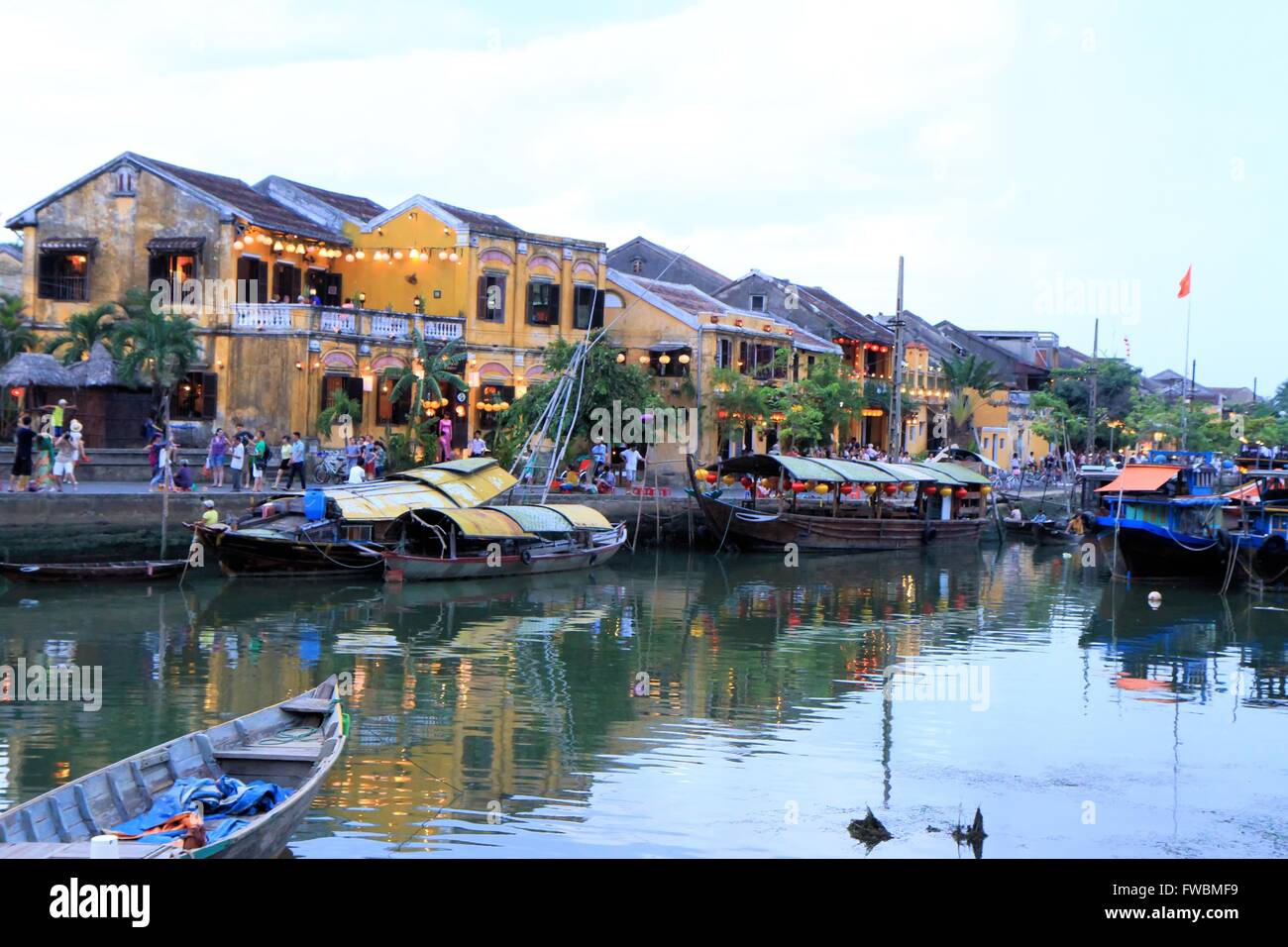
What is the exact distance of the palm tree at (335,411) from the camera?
41469 millimetres

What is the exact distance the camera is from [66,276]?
4397 cm

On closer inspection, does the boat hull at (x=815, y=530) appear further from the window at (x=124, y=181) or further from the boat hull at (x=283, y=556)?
the window at (x=124, y=181)

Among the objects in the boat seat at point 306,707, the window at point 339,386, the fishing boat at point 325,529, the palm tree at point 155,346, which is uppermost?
the palm tree at point 155,346

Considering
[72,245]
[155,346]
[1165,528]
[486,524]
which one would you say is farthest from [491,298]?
[1165,528]

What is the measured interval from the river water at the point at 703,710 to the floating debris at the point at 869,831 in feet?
0.58

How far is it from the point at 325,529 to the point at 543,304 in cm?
1886

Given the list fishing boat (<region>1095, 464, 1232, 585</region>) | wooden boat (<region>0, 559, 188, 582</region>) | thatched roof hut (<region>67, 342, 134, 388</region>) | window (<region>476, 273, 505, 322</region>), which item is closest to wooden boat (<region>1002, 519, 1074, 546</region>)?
fishing boat (<region>1095, 464, 1232, 585</region>)

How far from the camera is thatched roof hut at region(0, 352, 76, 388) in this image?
3850cm

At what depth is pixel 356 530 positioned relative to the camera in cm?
3184

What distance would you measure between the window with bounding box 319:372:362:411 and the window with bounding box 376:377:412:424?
0.78m

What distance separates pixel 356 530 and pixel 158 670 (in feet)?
33.6

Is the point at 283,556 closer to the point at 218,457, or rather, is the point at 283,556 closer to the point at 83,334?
the point at 218,457

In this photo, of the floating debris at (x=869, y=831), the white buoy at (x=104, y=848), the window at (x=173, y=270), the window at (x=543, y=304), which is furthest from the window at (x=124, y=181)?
the white buoy at (x=104, y=848)
